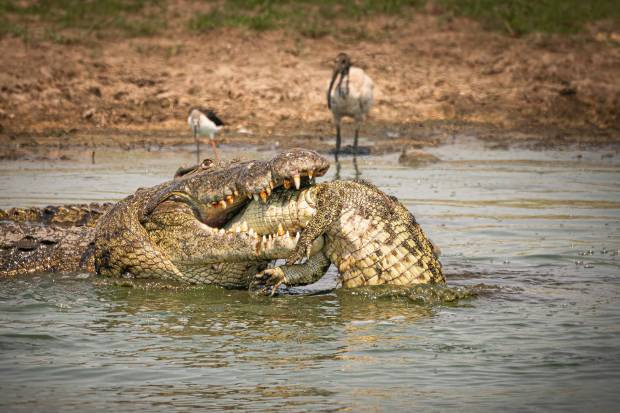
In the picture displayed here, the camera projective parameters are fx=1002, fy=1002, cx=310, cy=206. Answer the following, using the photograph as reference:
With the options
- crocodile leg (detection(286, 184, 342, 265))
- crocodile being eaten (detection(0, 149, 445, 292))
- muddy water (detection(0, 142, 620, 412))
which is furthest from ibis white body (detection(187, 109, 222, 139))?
crocodile leg (detection(286, 184, 342, 265))

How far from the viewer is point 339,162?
46.1 ft

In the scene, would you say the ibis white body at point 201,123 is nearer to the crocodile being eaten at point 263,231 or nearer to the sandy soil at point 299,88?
the sandy soil at point 299,88

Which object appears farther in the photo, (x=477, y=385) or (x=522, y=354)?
A: (x=522, y=354)

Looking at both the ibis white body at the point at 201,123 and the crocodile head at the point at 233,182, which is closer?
the crocodile head at the point at 233,182

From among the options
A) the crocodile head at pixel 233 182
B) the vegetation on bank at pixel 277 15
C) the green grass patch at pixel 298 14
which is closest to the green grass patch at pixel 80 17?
the vegetation on bank at pixel 277 15

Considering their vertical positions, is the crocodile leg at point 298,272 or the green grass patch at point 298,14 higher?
the green grass patch at point 298,14

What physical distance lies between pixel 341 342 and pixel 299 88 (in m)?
12.7

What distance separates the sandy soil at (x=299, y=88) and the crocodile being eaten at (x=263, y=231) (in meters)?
9.37

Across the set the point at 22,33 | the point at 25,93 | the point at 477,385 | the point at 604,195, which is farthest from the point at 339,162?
the point at 477,385

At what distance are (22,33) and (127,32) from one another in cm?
195

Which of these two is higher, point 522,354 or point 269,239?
point 269,239

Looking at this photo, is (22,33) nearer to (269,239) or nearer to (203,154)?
(203,154)

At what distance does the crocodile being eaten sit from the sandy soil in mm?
9374

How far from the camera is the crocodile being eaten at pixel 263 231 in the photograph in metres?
5.39
